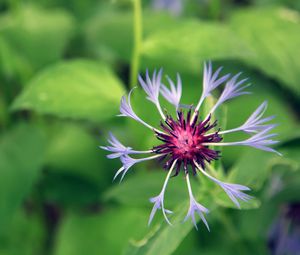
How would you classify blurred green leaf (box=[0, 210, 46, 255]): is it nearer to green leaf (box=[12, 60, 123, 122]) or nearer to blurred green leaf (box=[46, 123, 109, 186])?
blurred green leaf (box=[46, 123, 109, 186])

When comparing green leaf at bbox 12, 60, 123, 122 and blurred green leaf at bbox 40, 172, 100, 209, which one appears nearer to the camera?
green leaf at bbox 12, 60, 123, 122

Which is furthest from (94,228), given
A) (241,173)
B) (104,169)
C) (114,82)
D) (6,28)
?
(6,28)

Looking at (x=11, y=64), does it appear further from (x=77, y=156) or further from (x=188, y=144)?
(x=188, y=144)

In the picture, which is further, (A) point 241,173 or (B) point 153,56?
(B) point 153,56

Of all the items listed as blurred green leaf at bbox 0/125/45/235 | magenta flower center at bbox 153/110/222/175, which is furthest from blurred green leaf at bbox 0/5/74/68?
magenta flower center at bbox 153/110/222/175

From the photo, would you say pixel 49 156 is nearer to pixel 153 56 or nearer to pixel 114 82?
pixel 114 82

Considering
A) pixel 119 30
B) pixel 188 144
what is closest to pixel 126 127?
pixel 119 30
